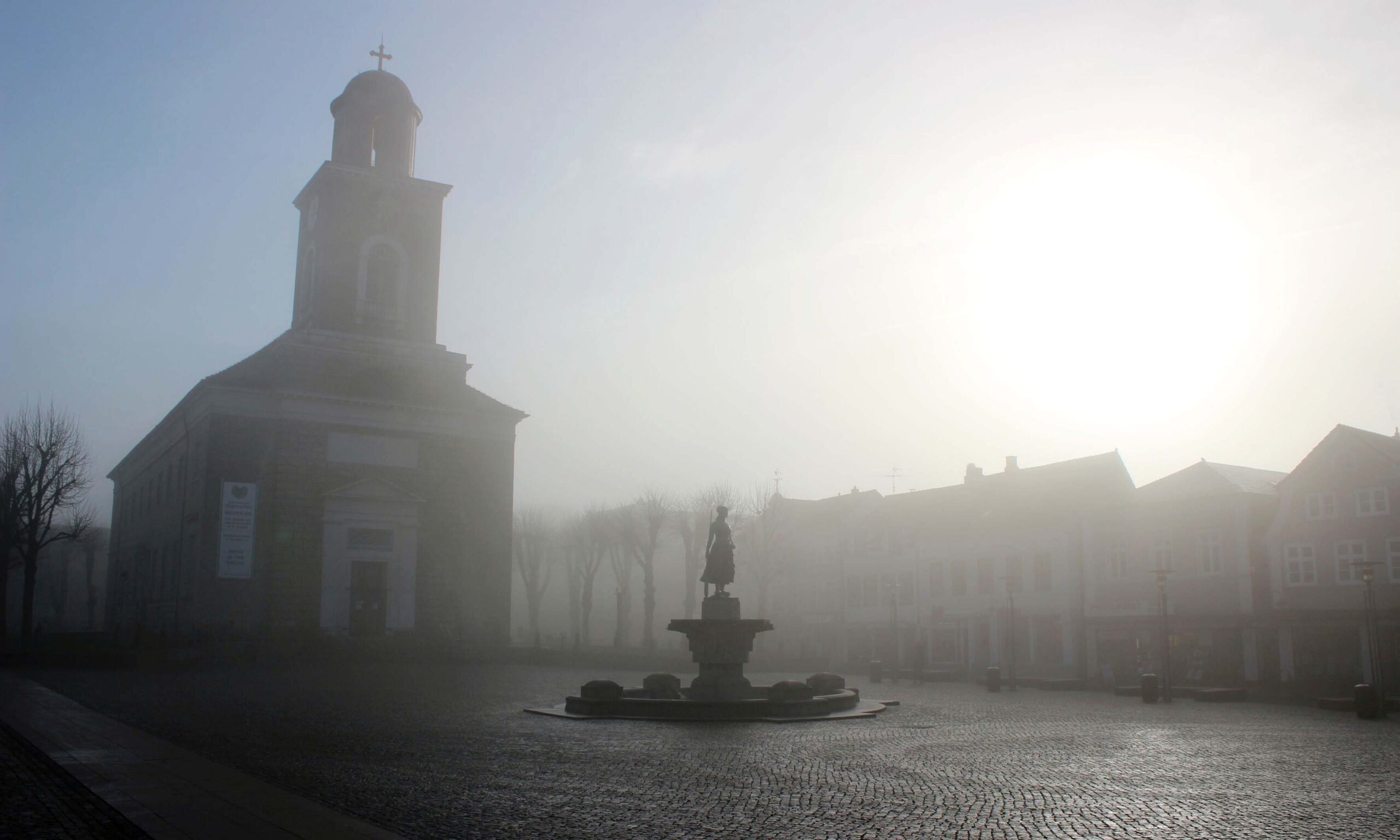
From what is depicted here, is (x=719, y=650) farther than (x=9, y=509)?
No

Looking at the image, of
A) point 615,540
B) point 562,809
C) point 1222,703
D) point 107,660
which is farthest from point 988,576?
point 562,809

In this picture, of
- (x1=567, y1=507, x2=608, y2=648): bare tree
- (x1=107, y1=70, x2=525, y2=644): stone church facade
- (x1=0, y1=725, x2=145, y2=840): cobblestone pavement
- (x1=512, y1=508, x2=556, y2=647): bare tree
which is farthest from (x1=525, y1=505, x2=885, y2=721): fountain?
(x1=512, y1=508, x2=556, y2=647): bare tree

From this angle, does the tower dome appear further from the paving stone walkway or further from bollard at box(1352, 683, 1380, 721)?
bollard at box(1352, 683, 1380, 721)

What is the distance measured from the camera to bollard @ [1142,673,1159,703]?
2869cm

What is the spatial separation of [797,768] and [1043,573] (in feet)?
133

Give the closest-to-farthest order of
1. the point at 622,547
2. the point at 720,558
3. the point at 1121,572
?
the point at 720,558 < the point at 1121,572 < the point at 622,547

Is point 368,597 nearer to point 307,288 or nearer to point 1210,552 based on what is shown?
point 307,288

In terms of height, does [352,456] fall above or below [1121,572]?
above

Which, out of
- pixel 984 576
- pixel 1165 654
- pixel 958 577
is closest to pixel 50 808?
pixel 1165 654

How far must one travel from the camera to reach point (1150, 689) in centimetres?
2883

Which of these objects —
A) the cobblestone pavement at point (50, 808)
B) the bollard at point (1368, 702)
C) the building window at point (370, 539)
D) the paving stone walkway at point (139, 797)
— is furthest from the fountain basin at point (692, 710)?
the building window at point (370, 539)

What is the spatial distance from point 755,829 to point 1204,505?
134ft

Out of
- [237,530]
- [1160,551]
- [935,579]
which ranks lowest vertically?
[935,579]

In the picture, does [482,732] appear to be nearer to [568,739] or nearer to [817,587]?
[568,739]
